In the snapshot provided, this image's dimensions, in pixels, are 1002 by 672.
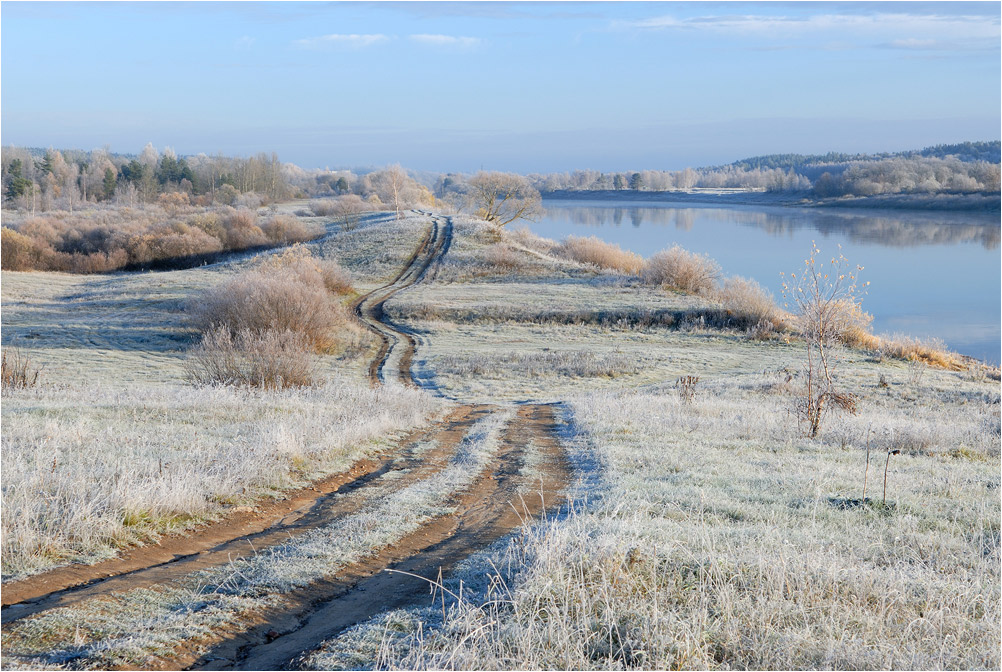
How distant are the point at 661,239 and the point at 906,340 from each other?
1873 inches

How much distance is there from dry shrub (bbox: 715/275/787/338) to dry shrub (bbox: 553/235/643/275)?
14274 millimetres

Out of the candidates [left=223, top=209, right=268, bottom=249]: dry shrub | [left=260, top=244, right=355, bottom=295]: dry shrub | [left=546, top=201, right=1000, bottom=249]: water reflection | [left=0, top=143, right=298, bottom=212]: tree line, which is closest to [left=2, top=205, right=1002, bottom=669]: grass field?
[left=260, top=244, right=355, bottom=295]: dry shrub

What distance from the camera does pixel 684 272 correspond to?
43625 millimetres

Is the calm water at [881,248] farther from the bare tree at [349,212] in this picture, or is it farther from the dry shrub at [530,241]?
the bare tree at [349,212]

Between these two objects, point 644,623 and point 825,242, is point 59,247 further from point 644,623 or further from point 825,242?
point 644,623

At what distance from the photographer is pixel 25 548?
474cm

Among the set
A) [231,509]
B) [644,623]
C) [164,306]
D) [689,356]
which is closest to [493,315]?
[689,356]

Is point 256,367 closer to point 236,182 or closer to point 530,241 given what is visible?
point 530,241

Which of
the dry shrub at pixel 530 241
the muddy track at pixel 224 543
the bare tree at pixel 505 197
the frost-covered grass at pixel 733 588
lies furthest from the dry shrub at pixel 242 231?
the frost-covered grass at pixel 733 588

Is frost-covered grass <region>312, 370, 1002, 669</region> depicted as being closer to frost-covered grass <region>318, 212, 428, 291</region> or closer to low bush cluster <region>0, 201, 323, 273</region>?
frost-covered grass <region>318, 212, 428, 291</region>

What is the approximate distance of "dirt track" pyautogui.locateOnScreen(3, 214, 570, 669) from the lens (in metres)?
3.90

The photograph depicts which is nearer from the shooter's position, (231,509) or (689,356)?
(231,509)

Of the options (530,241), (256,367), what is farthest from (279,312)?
(530,241)

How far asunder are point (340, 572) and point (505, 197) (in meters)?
73.1
